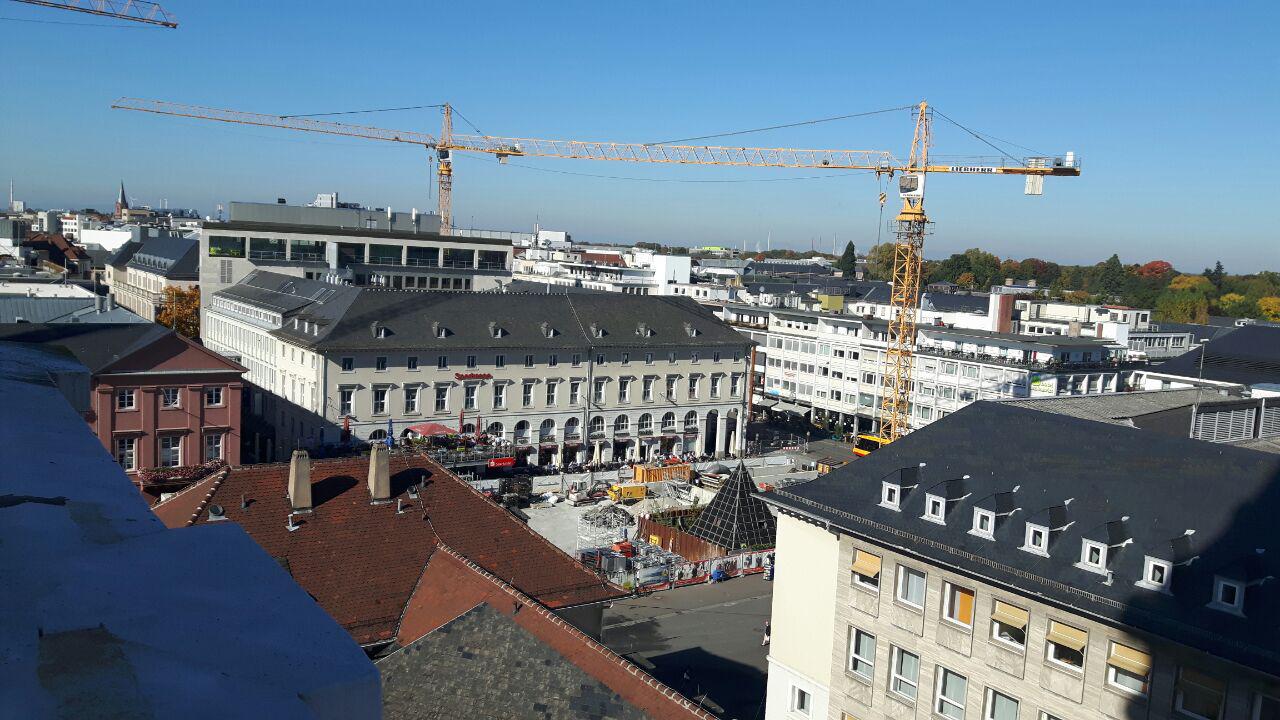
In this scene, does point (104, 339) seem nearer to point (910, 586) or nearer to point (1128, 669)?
point (910, 586)

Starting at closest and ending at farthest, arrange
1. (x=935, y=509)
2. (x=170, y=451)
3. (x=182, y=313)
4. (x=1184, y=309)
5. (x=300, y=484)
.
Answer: (x=935, y=509)
(x=300, y=484)
(x=170, y=451)
(x=182, y=313)
(x=1184, y=309)

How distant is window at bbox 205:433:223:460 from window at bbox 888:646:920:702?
1381 inches

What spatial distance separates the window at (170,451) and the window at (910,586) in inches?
1394

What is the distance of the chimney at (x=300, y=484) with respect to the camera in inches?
993

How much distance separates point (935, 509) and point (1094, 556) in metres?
3.50

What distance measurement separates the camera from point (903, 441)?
79.3 feet

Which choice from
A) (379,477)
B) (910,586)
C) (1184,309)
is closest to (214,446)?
(379,477)

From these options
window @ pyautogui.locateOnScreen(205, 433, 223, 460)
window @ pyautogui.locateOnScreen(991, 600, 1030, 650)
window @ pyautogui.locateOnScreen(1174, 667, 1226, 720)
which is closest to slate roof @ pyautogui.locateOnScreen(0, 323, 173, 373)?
window @ pyautogui.locateOnScreen(205, 433, 223, 460)

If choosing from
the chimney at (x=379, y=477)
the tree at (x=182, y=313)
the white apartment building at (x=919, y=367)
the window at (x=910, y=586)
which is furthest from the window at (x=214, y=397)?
the white apartment building at (x=919, y=367)

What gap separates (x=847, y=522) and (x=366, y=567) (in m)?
11.3

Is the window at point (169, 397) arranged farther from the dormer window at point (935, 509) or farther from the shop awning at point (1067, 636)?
the shop awning at point (1067, 636)

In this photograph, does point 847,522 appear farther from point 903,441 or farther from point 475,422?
point 475,422

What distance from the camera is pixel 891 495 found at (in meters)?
22.1

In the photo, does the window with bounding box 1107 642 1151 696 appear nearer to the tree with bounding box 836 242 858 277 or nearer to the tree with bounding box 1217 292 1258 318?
the tree with bounding box 1217 292 1258 318
